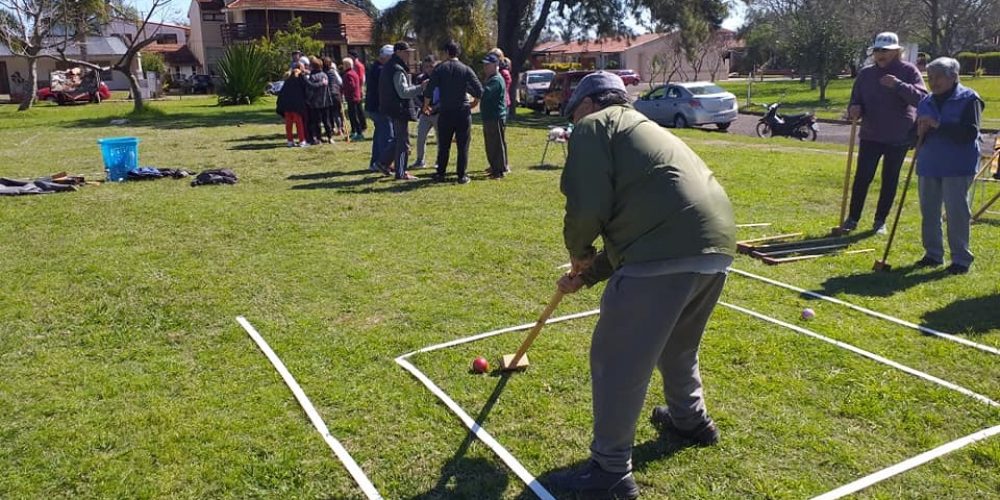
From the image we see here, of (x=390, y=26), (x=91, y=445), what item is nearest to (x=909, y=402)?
(x=91, y=445)

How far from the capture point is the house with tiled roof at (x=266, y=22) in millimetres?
51094

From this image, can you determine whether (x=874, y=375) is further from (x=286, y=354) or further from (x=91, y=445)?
(x=91, y=445)

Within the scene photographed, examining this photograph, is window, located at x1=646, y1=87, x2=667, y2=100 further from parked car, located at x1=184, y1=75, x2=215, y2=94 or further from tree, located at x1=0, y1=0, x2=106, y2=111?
parked car, located at x1=184, y1=75, x2=215, y2=94

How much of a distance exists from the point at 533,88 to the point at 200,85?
27312 millimetres

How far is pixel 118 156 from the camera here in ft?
36.3

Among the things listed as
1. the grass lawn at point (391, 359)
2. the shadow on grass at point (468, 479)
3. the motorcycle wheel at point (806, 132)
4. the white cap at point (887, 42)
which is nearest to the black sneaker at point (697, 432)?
the grass lawn at point (391, 359)

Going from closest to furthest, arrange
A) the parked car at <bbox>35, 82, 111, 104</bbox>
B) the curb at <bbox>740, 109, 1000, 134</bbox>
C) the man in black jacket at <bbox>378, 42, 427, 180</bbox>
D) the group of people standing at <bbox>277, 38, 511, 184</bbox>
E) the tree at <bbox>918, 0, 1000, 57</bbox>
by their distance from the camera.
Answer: the group of people standing at <bbox>277, 38, 511, 184</bbox>, the man in black jacket at <bbox>378, 42, 427, 180</bbox>, the curb at <bbox>740, 109, 1000, 134</bbox>, the tree at <bbox>918, 0, 1000, 57</bbox>, the parked car at <bbox>35, 82, 111, 104</bbox>

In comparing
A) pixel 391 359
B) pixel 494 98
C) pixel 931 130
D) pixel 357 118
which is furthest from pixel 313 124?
pixel 931 130

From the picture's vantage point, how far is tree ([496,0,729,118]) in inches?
994

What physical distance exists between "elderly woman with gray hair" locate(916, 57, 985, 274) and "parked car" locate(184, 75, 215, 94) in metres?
48.1

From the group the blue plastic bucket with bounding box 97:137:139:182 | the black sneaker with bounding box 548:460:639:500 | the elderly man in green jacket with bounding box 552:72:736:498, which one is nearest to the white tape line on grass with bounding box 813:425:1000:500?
the black sneaker with bounding box 548:460:639:500

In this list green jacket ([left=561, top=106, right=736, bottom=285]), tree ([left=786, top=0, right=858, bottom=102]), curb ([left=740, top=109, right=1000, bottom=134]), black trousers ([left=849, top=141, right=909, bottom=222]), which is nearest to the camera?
green jacket ([left=561, top=106, right=736, bottom=285])

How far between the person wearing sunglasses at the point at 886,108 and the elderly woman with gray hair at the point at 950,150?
795mm

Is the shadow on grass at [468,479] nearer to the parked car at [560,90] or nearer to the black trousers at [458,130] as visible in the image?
the black trousers at [458,130]
